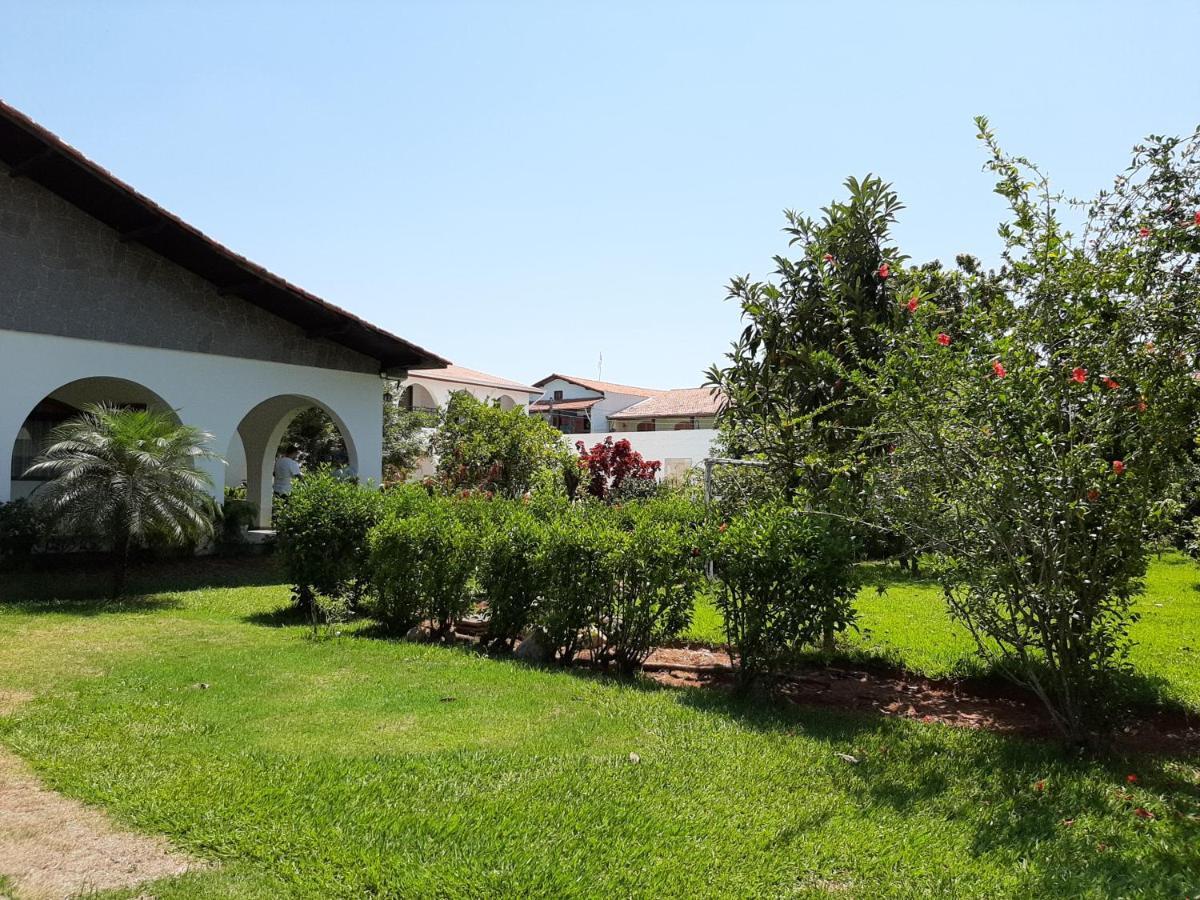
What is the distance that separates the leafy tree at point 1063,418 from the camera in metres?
4.89

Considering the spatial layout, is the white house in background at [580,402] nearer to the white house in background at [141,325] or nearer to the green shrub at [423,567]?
the white house in background at [141,325]

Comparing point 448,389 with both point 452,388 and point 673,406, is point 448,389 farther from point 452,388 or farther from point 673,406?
point 673,406

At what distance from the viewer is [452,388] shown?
36531mm

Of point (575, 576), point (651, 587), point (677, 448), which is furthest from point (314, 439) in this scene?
point (651, 587)

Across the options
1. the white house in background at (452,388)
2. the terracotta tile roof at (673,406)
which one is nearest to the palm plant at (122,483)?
the white house in background at (452,388)

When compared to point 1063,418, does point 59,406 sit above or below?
above

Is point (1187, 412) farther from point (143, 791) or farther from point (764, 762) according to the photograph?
point (143, 791)

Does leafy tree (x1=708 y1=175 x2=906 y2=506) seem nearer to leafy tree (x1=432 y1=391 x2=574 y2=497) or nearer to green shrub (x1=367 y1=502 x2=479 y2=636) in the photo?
green shrub (x1=367 y1=502 x2=479 y2=636)

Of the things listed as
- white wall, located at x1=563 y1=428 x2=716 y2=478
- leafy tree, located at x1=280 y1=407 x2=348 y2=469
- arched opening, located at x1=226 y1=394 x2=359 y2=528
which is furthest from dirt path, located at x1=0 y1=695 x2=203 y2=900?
leafy tree, located at x1=280 y1=407 x2=348 y2=469

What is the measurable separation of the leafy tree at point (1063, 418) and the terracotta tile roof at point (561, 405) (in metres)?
43.0

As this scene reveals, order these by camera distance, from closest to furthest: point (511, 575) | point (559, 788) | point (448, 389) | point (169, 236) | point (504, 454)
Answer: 1. point (559, 788)
2. point (511, 575)
3. point (169, 236)
4. point (504, 454)
5. point (448, 389)

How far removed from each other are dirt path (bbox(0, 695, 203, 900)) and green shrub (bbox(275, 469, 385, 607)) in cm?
525

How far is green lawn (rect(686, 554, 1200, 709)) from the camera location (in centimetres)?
684

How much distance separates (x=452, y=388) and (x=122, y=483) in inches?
1043
